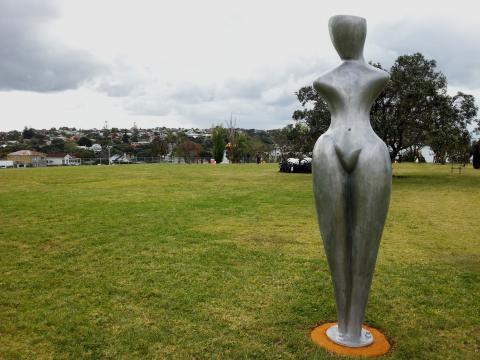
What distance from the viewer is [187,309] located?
17.5 ft

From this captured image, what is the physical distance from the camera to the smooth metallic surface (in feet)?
13.4

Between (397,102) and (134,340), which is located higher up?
(397,102)

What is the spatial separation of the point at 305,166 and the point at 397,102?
876cm

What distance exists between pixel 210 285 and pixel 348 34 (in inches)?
141

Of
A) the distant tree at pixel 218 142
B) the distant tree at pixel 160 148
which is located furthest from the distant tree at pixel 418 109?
the distant tree at pixel 160 148

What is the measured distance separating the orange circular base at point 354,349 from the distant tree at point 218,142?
50102 millimetres

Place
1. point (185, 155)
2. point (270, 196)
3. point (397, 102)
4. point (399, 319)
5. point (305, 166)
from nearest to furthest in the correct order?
point (399, 319)
point (270, 196)
point (397, 102)
point (305, 166)
point (185, 155)

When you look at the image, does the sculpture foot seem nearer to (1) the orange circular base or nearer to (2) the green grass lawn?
(1) the orange circular base

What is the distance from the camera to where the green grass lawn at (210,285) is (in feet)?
14.8

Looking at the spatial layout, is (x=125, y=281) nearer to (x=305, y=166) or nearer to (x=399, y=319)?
(x=399, y=319)

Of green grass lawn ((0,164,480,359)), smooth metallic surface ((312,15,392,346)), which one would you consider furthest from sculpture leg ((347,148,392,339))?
green grass lawn ((0,164,480,359))

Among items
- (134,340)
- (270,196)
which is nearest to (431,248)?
(134,340)

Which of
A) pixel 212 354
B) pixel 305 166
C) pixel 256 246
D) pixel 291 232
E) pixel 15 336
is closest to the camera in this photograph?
pixel 212 354

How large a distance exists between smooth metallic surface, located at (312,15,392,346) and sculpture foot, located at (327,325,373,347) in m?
0.01
